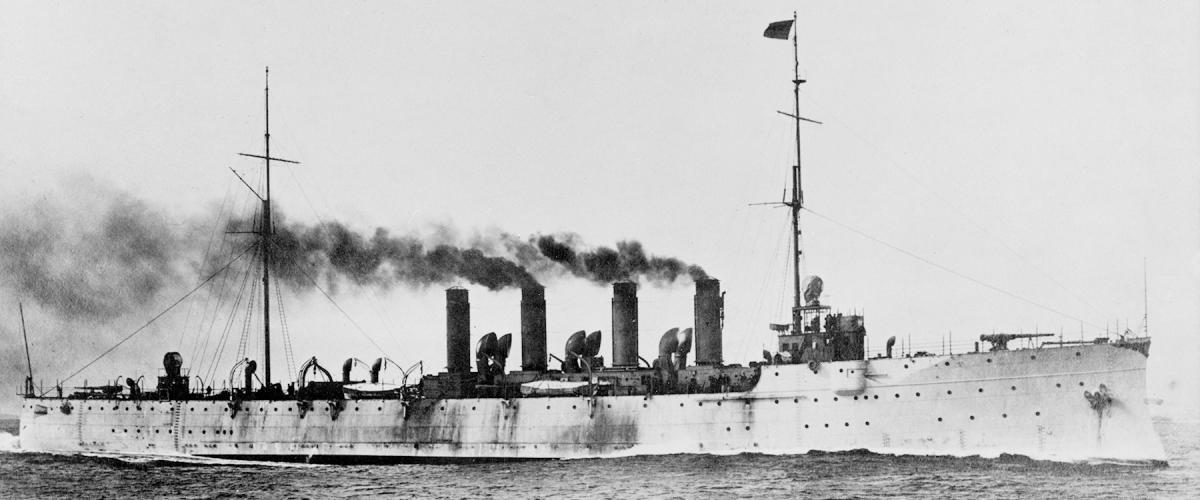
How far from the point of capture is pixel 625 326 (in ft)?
103

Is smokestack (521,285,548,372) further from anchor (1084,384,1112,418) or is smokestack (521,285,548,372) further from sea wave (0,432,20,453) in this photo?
sea wave (0,432,20,453)

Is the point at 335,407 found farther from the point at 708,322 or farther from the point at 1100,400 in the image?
the point at 1100,400

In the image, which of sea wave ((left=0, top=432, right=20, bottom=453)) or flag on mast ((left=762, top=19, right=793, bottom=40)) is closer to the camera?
flag on mast ((left=762, top=19, right=793, bottom=40))

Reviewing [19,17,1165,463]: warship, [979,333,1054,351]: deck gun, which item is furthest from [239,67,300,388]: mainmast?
[979,333,1054,351]: deck gun

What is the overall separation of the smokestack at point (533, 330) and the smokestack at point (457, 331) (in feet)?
6.12

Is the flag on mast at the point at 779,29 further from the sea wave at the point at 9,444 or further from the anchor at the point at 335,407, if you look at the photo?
the sea wave at the point at 9,444

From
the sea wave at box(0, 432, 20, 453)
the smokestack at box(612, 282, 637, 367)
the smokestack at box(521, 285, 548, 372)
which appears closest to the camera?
the smokestack at box(612, 282, 637, 367)

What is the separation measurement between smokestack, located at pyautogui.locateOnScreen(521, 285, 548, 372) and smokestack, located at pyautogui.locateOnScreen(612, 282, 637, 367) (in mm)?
2452

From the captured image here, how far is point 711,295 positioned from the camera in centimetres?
3008

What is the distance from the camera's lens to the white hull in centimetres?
2470

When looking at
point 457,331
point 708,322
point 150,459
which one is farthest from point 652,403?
point 150,459

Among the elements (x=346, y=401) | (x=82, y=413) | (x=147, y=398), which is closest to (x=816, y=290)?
(x=346, y=401)

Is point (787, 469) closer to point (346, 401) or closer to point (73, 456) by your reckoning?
point (346, 401)

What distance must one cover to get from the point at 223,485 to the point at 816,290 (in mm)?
16189
